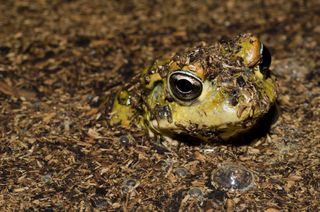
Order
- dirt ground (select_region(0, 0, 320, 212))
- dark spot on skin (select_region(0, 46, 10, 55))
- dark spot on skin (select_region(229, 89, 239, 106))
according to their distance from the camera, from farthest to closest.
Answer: dark spot on skin (select_region(0, 46, 10, 55)), dirt ground (select_region(0, 0, 320, 212)), dark spot on skin (select_region(229, 89, 239, 106))

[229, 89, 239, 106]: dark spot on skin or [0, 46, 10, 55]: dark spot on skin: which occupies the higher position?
[0, 46, 10, 55]: dark spot on skin

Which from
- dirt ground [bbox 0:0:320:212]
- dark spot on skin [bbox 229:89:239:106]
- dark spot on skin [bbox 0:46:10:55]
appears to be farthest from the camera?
dark spot on skin [bbox 0:46:10:55]

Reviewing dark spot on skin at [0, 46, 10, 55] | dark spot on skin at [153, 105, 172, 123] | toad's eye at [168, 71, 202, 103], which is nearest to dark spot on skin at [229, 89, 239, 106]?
toad's eye at [168, 71, 202, 103]

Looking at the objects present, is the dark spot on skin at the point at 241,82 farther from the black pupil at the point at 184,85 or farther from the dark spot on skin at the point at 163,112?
the dark spot on skin at the point at 163,112

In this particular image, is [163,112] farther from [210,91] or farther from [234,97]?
[234,97]

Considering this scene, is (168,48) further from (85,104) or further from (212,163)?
(212,163)

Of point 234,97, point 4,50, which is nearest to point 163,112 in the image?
point 234,97

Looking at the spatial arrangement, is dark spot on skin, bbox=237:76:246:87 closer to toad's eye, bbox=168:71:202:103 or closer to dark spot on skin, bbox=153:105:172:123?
toad's eye, bbox=168:71:202:103
